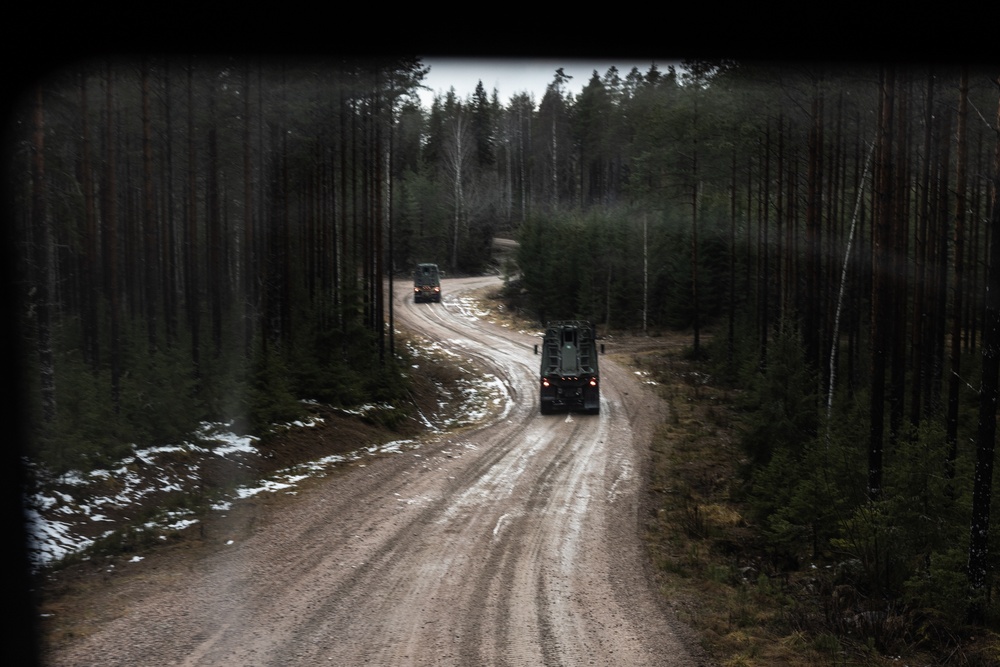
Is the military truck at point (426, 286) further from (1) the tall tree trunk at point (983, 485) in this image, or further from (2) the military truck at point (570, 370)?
(1) the tall tree trunk at point (983, 485)

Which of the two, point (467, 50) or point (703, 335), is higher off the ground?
point (467, 50)

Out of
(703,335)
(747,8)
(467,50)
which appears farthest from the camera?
(703,335)

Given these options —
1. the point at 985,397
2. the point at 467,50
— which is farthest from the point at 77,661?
the point at 985,397

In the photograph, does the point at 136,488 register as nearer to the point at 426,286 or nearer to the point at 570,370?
the point at 570,370

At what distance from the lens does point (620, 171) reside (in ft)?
247

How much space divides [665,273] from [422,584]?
116ft

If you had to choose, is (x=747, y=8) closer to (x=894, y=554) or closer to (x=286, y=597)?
(x=894, y=554)

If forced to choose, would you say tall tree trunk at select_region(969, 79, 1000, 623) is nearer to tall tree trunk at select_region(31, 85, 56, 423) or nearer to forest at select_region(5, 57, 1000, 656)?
forest at select_region(5, 57, 1000, 656)

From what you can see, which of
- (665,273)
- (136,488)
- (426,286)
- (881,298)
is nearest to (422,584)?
(136,488)

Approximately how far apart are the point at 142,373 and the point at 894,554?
Result: 1526 cm

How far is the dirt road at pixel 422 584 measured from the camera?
24.5 ft

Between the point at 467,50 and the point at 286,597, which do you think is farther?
the point at 467,50

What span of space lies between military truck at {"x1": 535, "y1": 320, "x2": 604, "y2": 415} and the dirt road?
765 cm

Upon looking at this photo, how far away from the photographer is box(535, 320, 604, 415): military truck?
24.7 meters
